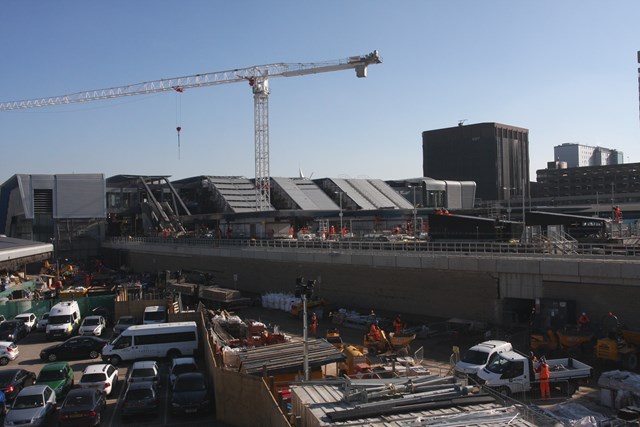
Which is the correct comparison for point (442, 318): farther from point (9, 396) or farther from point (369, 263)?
point (9, 396)

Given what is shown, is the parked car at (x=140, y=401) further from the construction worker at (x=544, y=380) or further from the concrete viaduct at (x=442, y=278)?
the concrete viaduct at (x=442, y=278)

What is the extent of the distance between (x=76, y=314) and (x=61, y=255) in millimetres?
46715

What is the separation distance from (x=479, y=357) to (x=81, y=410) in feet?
40.4

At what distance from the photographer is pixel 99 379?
20844 millimetres

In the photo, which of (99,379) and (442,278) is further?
(442,278)

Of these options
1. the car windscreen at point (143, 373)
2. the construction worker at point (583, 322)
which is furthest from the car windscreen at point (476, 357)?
the car windscreen at point (143, 373)

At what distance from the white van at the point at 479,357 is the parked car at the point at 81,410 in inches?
435

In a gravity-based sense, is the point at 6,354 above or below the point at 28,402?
below

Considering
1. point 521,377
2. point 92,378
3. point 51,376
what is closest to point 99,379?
point 92,378

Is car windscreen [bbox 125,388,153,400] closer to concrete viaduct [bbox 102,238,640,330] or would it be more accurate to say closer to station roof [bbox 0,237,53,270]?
concrete viaduct [bbox 102,238,640,330]

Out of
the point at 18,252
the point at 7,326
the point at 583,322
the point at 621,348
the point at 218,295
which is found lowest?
the point at 7,326

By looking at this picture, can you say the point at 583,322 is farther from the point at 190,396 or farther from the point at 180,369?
the point at 180,369

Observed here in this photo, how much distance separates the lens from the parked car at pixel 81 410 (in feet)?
56.7

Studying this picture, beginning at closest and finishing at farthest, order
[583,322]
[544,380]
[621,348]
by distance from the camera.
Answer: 1. [544,380]
2. [621,348]
3. [583,322]
